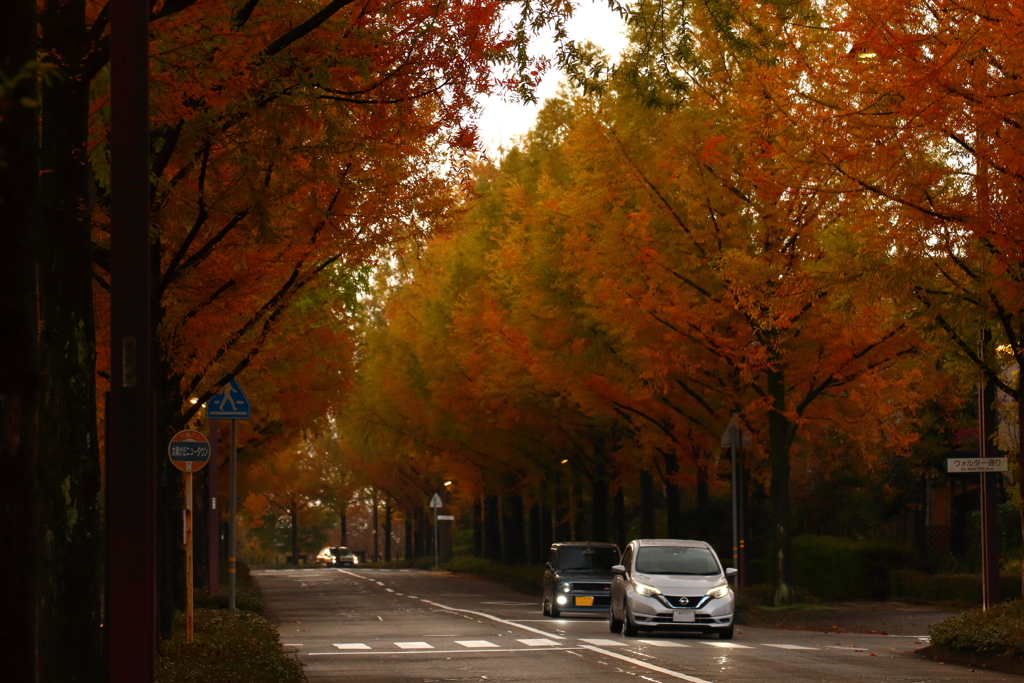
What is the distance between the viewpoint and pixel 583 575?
28.7 metres

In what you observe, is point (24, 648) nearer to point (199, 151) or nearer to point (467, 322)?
point (199, 151)

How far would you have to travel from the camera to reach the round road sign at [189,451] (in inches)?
693

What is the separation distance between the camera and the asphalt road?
14.8 meters

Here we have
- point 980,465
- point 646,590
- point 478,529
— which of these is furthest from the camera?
point 478,529

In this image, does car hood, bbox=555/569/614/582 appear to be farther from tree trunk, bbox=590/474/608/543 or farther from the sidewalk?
tree trunk, bbox=590/474/608/543

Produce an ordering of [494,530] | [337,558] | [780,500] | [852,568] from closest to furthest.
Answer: [780,500] → [852,568] → [494,530] → [337,558]

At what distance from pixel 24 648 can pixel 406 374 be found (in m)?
42.1

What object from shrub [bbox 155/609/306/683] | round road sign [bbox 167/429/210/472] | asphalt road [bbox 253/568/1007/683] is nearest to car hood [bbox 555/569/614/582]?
asphalt road [bbox 253/568/1007/683]

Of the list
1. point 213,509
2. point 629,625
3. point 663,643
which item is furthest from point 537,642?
point 213,509

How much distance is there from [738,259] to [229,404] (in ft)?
28.6

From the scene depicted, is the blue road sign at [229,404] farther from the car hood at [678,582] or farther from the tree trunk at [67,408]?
the tree trunk at [67,408]

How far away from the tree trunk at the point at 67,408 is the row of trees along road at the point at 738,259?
4.96 metres

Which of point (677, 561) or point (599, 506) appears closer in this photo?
point (677, 561)

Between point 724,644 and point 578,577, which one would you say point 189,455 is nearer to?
point 724,644
